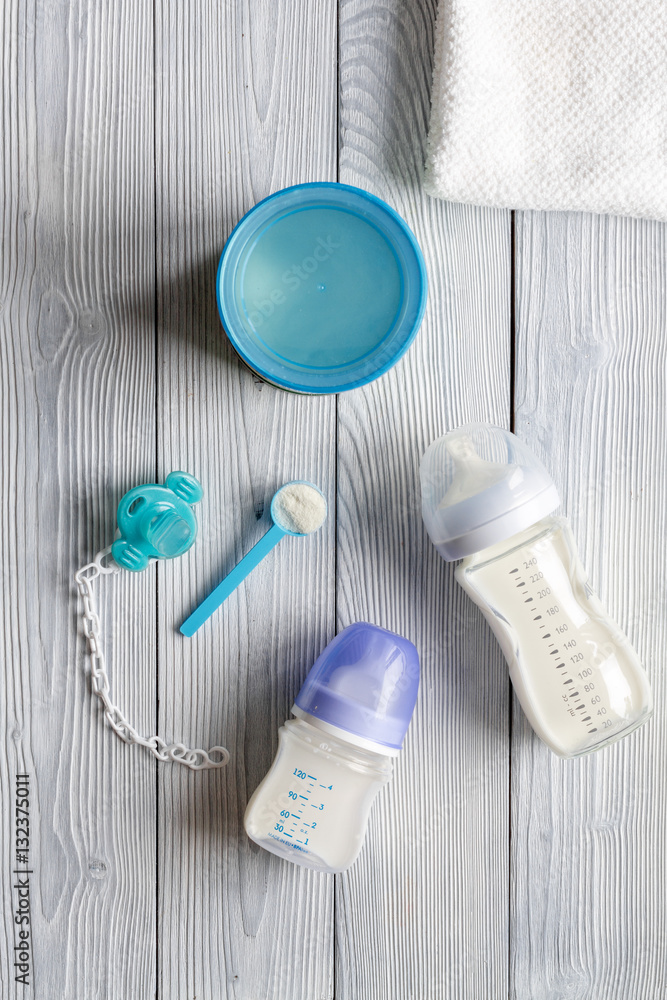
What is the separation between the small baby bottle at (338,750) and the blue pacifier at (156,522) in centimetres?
14

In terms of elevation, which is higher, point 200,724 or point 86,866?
point 200,724

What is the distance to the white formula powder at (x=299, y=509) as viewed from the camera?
55 cm

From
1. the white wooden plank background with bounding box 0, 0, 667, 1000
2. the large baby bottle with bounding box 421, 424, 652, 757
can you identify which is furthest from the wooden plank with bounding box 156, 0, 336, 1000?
the large baby bottle with bounding box 421, 424, 652, 757

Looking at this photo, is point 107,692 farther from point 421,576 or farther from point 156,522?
point 421,576

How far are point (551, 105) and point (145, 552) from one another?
0.46m

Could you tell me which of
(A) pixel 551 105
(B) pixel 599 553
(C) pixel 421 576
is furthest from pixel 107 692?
(A) pixel 551 105

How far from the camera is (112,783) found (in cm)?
57

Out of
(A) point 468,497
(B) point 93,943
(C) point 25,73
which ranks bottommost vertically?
(B) point 93,943

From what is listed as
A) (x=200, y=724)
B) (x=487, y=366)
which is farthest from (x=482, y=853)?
(x=487, y=366)

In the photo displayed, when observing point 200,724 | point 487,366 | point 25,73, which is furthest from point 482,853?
point 25,73

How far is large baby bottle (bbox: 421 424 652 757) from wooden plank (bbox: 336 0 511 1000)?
1.4 inches

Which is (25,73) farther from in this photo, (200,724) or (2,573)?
(200,724)

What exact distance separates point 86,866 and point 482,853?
0.31 meters

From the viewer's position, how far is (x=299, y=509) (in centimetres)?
55
